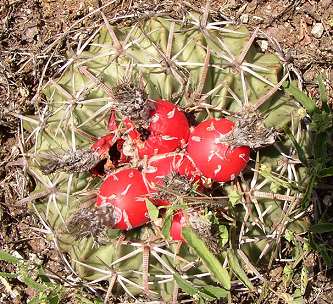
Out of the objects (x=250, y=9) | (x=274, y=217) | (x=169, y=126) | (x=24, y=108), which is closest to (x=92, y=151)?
(x=169, y=126)

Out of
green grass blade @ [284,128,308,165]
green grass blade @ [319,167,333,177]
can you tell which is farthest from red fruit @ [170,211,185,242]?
green grass blade @ [319,167,333,177]

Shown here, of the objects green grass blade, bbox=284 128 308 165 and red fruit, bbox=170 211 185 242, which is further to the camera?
green grass blade, bbox=284 128 308 165

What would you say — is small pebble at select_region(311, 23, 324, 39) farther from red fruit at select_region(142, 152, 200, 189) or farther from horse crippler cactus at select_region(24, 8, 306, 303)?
red fruit at select_region(142, 152, 200, 189)

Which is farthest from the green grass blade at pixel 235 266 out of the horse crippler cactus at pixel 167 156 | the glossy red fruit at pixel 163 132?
the glossy red fruit at pixel 163 132

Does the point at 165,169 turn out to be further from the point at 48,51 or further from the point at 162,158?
the point at 48,51

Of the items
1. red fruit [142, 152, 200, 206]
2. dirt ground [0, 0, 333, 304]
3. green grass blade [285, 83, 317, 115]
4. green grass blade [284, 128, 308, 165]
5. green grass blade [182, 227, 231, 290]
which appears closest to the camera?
green grass blade [182, 227, 231, 290]

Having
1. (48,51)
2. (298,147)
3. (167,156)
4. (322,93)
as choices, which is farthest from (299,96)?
(48,51)

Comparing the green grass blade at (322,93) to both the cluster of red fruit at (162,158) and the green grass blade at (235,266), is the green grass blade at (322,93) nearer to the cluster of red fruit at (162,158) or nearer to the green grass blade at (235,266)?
the cluster of red fruit at (162,158)
